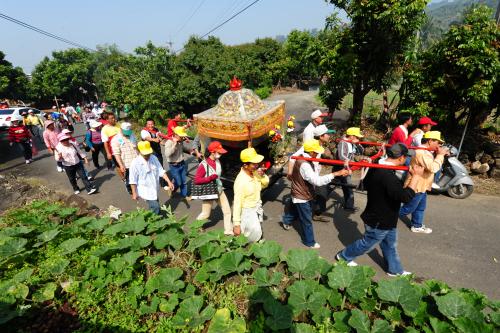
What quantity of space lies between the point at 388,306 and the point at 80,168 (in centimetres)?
743

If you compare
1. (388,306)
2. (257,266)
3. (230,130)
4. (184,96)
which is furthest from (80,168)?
(184,96)

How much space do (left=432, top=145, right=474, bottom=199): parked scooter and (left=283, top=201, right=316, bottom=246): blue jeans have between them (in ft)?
11.8

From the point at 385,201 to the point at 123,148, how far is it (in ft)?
17.7

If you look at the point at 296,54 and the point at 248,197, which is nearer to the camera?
the point at 248,197

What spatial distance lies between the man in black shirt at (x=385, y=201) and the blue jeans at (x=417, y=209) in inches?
54.0

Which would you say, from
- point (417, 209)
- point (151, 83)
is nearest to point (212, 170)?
point (417, 209)

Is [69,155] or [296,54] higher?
[296,54]

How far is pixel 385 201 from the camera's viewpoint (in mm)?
3473

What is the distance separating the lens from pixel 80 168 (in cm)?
705

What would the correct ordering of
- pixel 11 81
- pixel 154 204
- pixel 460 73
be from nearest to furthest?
pixel 154 204
pixel 460 73
pixel 11 81

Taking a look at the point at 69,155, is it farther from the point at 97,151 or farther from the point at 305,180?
the point at 305,180

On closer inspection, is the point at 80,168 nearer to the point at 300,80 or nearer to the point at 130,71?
the point at 130,71

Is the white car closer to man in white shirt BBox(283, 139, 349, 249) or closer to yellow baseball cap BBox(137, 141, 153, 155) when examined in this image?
yellow baseball cap BBox(137, 141, 153, 155)

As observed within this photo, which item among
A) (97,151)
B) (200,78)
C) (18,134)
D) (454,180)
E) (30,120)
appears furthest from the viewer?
(200,78)
